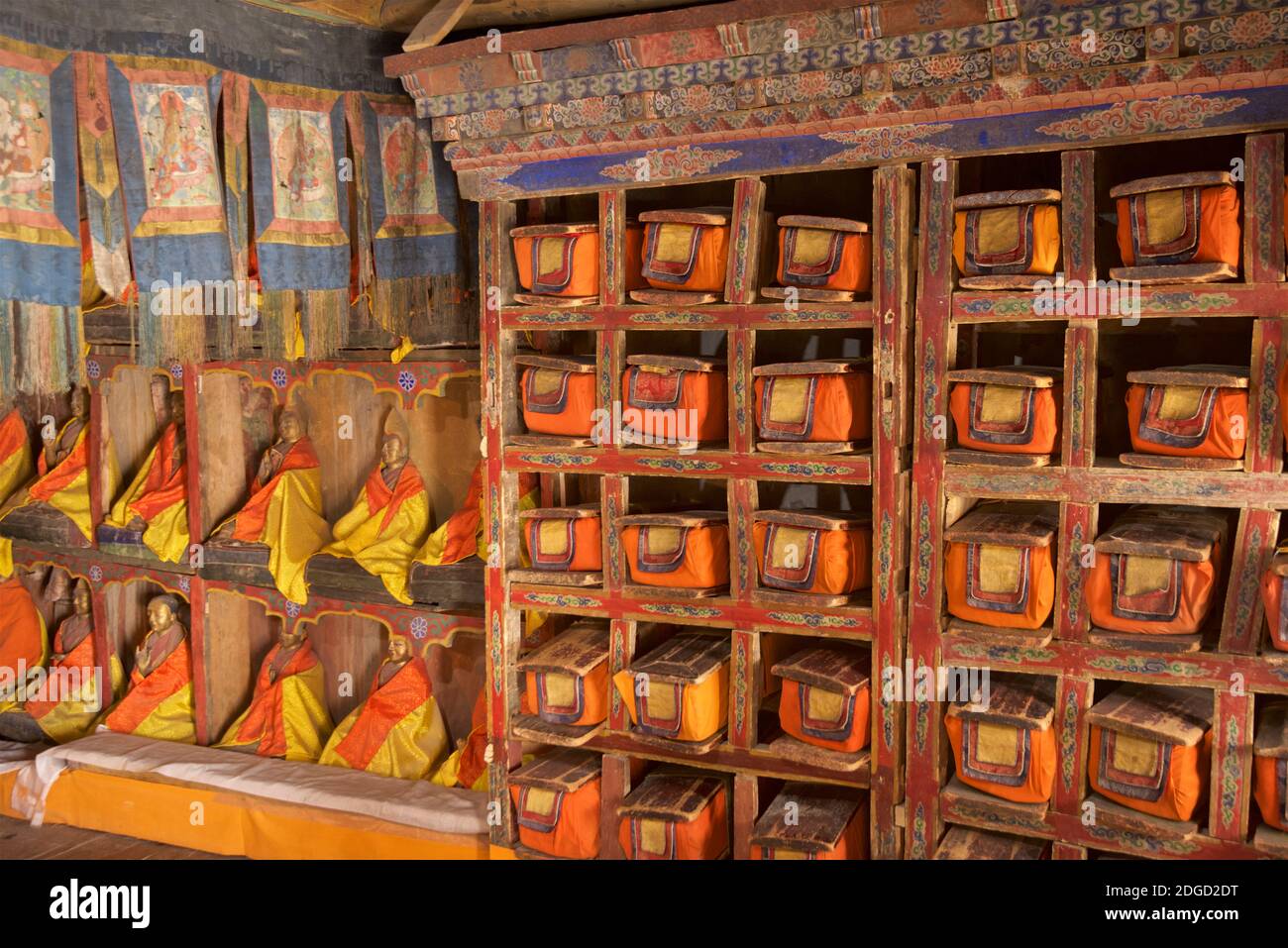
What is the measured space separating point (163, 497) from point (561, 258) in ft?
8.37

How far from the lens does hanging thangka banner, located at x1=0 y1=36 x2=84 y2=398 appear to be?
3049 mm

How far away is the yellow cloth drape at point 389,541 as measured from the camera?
4.63 m

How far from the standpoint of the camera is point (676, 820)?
3668 mm

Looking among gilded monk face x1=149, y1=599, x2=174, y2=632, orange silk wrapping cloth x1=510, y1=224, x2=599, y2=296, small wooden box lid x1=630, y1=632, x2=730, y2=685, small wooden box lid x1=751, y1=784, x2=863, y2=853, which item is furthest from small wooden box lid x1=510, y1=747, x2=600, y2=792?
gilded monk face x1=149, y1=599, x2=174, y2=632

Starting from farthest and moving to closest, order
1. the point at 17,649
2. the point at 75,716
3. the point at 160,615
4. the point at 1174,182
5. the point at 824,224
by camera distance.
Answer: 1. the point at 17,649
2. the point at 75,716
3. the point at 160,615
4. the point at 824,224
5. the point at 1174,182

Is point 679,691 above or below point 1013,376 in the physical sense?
below

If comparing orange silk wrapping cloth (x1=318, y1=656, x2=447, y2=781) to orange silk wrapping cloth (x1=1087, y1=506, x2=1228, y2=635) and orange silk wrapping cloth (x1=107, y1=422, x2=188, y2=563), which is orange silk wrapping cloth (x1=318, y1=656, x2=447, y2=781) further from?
orange silk wrapping cloth (x1=1087, y1=506, x2=1228, y2=635)

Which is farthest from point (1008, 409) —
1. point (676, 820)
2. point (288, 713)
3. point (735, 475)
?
point (288, 713)

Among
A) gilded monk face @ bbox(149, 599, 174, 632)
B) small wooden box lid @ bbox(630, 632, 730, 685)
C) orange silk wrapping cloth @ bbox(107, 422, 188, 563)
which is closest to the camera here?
Answer: small wooden box lid @ bbox(630, 632, 730, 685)

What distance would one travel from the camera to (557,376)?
12.6ft

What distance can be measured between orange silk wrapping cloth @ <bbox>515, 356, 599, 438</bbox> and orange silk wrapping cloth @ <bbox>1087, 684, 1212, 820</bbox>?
68.9 inches

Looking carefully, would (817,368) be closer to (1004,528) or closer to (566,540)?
(1004,528)

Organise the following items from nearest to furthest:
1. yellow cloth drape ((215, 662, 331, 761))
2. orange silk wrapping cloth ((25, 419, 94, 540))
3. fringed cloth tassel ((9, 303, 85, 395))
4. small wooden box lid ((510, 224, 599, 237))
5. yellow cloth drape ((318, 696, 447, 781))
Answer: fringed cloth tassel ((9, 303, 85, 395)), small wooden box lid ((510, 224, 599, 237)), yellow cloth drape ((318, 696, 447, 781)), yellow cloth drape ((215, 662, 331, 761)), orange silk wrapping cloth ((25, 419, 94, 540))

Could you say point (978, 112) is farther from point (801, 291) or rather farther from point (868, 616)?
point (868, 616)
